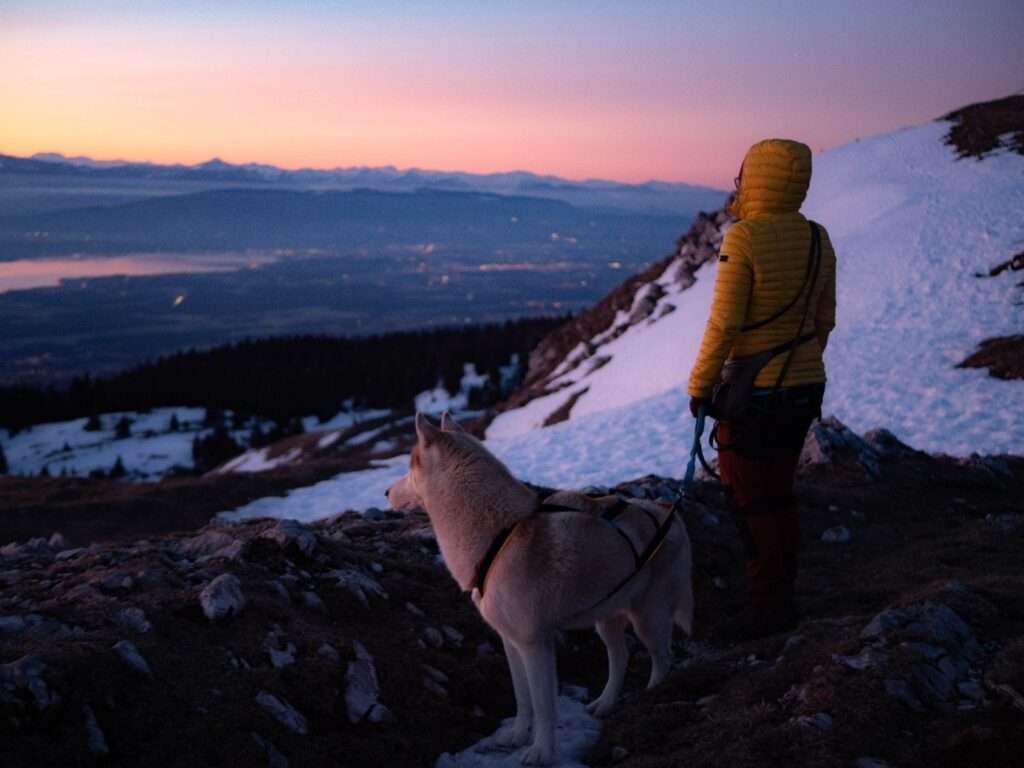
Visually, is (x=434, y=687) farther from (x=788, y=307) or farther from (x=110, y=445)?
(x=110, y=445)

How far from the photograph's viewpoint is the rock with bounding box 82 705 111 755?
4.68 m

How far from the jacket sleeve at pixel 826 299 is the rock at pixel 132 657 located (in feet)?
19.5

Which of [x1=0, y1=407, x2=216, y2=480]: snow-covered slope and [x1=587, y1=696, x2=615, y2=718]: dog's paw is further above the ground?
[x1=587, y1=696, x2=615, y2=718]: dog's paw

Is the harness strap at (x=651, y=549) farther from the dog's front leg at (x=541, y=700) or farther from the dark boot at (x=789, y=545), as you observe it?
the dark boot at (x=789, y=545)

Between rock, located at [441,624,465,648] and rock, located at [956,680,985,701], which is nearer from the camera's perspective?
rock, located at [956,680,985,701]

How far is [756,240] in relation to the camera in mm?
6445

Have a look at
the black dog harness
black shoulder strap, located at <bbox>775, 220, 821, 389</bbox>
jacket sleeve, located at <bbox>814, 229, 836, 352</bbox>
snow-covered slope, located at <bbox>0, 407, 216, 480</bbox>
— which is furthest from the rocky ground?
snow-covered slope, located at <bbox>0, 407, 216, 480</bbox>

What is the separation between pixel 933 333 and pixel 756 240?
23415 mm

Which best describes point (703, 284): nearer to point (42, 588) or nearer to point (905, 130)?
point (905, 130)

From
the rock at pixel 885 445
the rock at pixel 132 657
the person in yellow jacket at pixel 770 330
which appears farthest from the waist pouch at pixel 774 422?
the rock at pixel 885 445

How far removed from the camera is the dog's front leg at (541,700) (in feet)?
18.3

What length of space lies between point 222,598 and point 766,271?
522 centimetres

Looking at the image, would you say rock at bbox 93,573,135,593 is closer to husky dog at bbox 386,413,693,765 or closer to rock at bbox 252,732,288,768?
rock at bbox 252,732,288,768

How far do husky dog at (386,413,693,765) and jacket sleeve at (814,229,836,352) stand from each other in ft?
7.30
